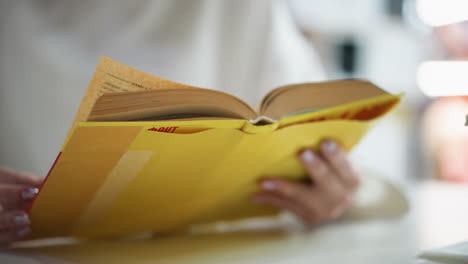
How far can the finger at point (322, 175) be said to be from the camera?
0.52 meters

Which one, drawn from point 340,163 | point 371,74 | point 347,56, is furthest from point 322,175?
point 371,74

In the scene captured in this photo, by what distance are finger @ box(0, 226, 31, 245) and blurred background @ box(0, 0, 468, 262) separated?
0.32 meters

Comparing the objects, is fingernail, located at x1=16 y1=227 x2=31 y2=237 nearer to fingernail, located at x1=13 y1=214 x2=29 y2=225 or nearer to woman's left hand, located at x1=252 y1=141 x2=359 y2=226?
fingernail, located at x1=13 y1=214 x2=29 y2=225

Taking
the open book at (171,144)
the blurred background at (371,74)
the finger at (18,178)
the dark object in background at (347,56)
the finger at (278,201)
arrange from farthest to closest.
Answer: the dark object in background at (347,56) → the blurred background at (371,74) → the finger at (278,201) → the finger at (18,178) → the open book at (171,144)

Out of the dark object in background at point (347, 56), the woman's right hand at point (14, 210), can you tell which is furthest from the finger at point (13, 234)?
the dark object in background at point (347, 56)

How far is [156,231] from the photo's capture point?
22.2 inches

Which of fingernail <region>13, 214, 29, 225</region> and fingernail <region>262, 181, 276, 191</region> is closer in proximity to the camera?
fingernail <region>13, 214, 29, 225</region>

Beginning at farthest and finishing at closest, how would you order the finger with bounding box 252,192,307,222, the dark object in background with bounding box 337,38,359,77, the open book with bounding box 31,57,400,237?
the dark object in background with bounding box 337,38,359,77, the finger with bounding box 252,192,307,222, the open book with bounding box 31,57,400,237

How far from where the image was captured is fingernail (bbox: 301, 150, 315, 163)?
506 mm

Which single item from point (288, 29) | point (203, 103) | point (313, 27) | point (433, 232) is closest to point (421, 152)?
point (313, 27)

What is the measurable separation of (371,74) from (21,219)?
269cm

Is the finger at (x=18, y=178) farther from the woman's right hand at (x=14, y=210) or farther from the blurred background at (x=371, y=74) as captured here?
the blurred background at (x=371, y=74)

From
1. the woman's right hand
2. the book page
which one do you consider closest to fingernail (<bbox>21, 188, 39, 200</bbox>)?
the woman's right hand

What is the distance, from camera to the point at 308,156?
20.1 inches
